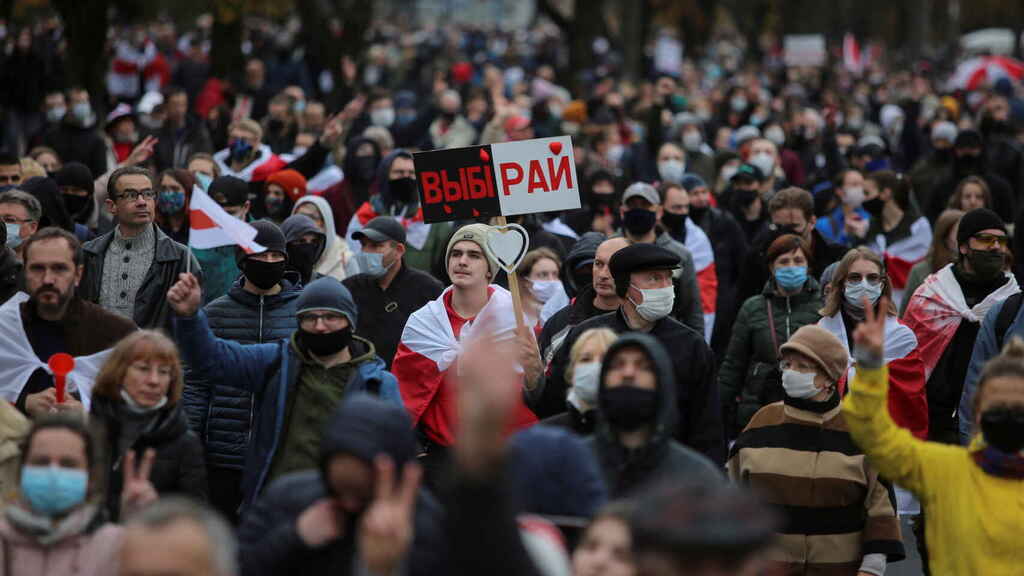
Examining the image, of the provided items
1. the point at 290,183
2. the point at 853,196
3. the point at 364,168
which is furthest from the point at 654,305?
the point at 364,168

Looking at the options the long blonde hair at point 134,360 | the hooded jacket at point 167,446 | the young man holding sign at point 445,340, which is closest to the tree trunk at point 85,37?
the young man holding sign at point 445,340

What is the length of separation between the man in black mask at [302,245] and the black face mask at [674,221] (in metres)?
3.07

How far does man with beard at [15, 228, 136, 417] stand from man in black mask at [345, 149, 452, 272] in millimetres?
4549

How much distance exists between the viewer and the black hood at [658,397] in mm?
5986

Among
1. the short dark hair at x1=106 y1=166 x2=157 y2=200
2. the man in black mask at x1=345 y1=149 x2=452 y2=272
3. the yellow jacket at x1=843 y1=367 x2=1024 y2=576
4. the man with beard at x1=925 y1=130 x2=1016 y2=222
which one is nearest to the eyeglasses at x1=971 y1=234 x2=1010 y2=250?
the yellow jacket at x1=843 y1=367 x2=1024 y2=576

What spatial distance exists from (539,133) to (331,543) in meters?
16.8

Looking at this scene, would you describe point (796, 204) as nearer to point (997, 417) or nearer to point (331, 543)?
point (997, 417)

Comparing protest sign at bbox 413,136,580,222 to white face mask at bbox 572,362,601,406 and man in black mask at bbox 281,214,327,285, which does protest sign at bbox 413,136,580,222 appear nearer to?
man in black mask at bbox 281,214,327,285

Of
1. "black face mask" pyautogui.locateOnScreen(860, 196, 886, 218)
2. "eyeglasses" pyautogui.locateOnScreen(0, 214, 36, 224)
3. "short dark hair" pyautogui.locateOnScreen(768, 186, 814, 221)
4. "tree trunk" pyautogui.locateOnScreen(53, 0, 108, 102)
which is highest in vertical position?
"tree trunk" pyautogui.locateOnScreen(53, 0, 108, 102)

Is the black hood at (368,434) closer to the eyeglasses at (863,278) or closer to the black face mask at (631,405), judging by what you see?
the black face mask at (631,405)

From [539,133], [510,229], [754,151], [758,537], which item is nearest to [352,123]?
[539,133]

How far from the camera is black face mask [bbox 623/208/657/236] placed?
1165 centimetres

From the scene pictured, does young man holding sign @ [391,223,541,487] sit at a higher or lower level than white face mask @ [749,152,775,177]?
lower

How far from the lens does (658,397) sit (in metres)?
6.00
